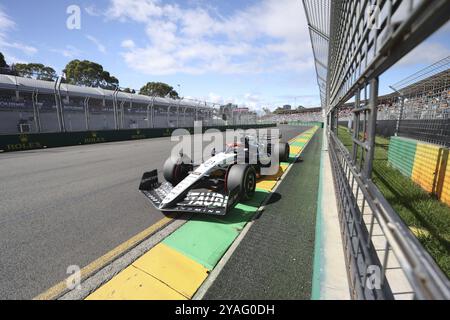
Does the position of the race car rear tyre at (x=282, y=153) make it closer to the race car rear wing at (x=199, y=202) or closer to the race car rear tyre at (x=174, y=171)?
A: the race car rear tyre at (x=174, y=171)

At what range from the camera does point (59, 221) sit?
3.45 m

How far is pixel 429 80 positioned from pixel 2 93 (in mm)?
32497

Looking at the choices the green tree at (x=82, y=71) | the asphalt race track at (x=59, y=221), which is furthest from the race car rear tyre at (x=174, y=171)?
the green tree at (x=82, y=71)

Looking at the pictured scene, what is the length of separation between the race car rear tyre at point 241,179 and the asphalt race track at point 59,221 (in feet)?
3.93

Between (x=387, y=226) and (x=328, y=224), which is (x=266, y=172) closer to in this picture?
(x=328, y=224)

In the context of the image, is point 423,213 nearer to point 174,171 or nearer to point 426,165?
point 426,165

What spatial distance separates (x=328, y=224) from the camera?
3.40m

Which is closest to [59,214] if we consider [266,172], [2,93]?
[266,172]

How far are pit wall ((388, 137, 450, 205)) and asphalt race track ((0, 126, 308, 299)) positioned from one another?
14.8 feet

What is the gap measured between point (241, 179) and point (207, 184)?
3.33ft

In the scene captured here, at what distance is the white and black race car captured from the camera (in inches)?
141

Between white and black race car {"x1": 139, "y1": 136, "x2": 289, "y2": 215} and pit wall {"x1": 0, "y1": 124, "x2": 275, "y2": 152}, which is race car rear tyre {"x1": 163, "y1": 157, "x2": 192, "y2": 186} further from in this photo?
pit wall {"x1": 0, "y1": 124, "x2": 275, "y2": 152}

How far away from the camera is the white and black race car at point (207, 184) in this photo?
358 centimetres

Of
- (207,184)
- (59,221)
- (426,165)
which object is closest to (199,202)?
(207,184)
